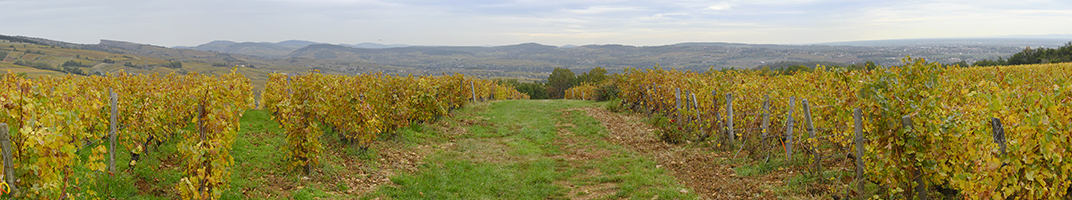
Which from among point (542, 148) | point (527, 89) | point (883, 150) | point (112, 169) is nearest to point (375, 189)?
point (112, 169)

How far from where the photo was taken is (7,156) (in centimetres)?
345

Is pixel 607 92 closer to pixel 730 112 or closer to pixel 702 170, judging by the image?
pixel 730 112

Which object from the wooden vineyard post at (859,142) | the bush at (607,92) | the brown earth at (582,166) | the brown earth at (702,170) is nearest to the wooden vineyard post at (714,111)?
the brown earth at (702,170)

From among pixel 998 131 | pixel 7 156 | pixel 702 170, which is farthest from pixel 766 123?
pixel 7 156

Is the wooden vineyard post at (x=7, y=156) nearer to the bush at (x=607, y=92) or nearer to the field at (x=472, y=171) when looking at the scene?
the field at (x=472, y=171)

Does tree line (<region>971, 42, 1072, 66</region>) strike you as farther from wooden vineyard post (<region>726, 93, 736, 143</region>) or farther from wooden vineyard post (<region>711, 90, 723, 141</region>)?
wooden vineyard post (<region>726, 93, 736, 143</region>)

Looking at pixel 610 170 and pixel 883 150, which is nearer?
pixel 883 150

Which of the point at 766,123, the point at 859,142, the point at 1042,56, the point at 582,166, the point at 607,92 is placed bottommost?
the point at 582,166

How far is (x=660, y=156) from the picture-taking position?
31.1 ft

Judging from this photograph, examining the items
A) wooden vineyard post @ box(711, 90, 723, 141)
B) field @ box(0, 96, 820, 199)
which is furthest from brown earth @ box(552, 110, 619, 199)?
wooden vineyard post @ box(711, 90, 723, 141)

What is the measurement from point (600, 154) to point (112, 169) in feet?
24.6

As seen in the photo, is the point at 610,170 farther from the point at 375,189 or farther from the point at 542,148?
the point at 375,189

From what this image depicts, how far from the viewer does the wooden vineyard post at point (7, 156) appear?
3.41 meters

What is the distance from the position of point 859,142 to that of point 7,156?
7023 millimetres
